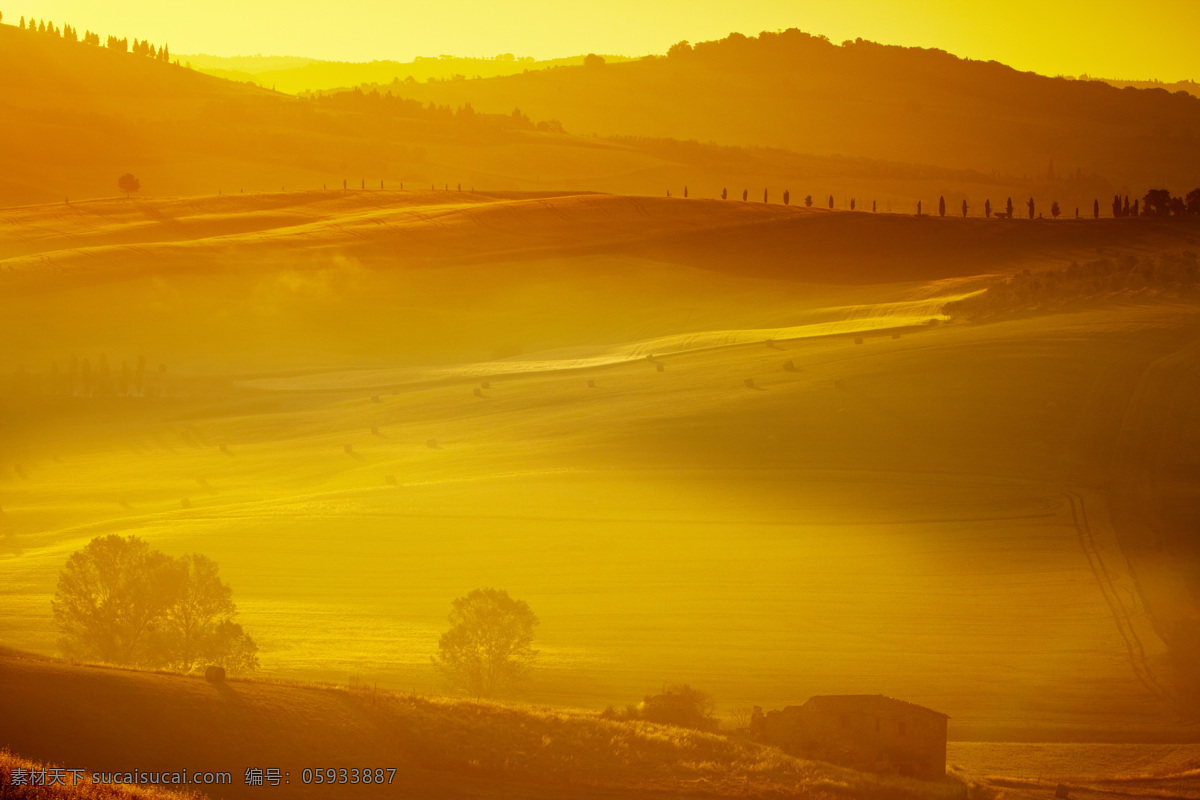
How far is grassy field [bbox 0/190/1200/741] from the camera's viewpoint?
Answer: 3556cm

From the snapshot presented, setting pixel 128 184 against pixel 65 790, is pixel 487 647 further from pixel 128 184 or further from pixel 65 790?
pixel 128 184

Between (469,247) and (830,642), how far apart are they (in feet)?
258

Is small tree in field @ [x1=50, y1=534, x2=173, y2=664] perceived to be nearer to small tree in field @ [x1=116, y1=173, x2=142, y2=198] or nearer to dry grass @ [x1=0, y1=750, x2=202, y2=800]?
dry grass @ [x1=0, y1=750, x2=202, y2=800]

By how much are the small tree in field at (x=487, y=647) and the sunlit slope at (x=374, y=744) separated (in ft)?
25.2

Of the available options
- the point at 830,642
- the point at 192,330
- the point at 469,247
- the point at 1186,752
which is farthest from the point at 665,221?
the point at 1186,752

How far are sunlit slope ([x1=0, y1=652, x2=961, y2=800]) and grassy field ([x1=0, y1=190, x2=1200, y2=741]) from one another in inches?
301

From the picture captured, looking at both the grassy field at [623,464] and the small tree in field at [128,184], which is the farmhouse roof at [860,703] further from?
the small tree in field at [128,184]

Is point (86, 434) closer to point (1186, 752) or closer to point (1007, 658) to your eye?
point (1007, 658)

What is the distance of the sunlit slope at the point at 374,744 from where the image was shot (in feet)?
67.1

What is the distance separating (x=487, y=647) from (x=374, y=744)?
1068 cm

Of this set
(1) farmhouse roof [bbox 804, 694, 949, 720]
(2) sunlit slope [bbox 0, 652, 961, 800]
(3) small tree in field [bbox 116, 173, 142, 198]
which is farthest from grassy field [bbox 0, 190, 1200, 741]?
(3) small tree in field [bbox 116, 173, 142, 198]

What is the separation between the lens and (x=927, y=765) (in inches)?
1021

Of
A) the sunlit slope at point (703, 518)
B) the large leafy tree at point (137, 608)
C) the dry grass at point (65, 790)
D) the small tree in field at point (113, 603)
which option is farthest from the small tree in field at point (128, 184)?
the dry grass at point (65, 790)

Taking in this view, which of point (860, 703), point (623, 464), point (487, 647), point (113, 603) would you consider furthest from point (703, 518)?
point (113, 603)
